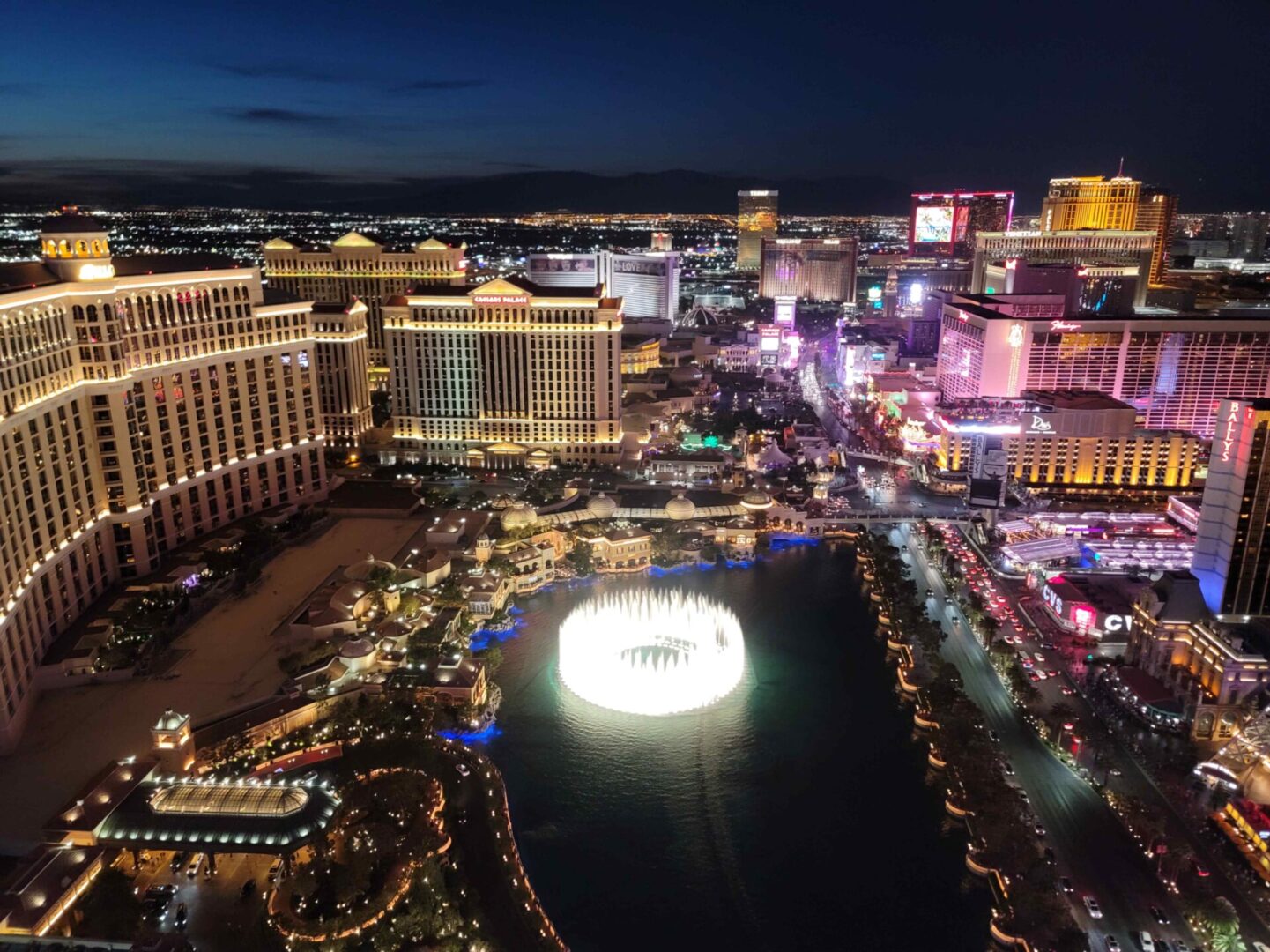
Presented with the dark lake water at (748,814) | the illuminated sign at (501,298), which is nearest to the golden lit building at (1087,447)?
the dark lake water at (748,814)

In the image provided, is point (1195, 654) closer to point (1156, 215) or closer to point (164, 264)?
point (164, 264)

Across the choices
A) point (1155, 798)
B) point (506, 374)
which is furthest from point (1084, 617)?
point (506, 374)

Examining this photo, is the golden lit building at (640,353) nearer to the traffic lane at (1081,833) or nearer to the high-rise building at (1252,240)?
the traffic lane at (1081,833)

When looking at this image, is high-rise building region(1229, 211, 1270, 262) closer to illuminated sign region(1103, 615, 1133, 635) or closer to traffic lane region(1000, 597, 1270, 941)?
illuminated sign region(1103, 615, 1133, 635)

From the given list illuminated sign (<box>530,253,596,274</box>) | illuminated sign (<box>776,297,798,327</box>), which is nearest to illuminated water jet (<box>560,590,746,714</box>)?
illuminated sign (<box>776,297,798,327</box>)

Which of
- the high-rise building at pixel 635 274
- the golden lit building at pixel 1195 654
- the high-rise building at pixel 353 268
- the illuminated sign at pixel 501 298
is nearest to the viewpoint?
the golden lit building at pixel 1195 654

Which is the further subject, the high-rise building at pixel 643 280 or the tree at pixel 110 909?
the high-rise building at pixel 643 280
